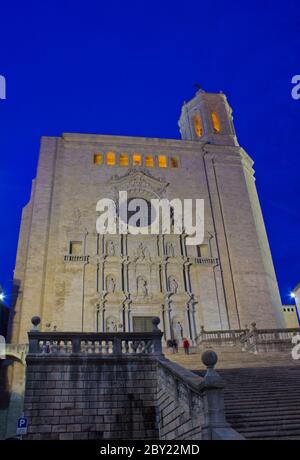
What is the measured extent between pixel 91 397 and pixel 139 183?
19.4 metres

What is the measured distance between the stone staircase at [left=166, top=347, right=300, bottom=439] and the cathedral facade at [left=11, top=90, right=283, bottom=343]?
9322mm

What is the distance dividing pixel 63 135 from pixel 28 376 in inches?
901

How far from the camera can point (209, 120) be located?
117ft

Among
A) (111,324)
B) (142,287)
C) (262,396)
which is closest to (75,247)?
(142,287)

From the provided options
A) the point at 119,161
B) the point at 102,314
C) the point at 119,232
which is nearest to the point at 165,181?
the point at 119,161

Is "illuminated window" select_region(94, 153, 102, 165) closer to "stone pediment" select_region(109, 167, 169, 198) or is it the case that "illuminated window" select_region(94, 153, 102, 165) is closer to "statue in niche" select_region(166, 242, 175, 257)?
"stone pediment" select_region(109, 167, 169, 198)

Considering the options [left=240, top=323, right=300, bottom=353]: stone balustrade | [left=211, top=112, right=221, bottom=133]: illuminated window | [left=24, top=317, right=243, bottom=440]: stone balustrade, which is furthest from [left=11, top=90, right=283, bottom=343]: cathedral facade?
[left=24, top=317, right=243, bottom=440]: stone balustrade

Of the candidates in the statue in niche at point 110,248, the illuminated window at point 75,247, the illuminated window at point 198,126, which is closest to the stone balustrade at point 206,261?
the statue in niche at point 110,248

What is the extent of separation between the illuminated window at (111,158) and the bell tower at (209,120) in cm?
886

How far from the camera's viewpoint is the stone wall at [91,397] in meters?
11.2

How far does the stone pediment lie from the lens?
28.8 m

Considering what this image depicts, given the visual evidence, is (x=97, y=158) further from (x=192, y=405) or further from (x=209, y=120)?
(x=192, y=405)

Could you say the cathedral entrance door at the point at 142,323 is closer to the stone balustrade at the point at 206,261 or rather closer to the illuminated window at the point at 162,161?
the stone balustrade at the point at 206,261

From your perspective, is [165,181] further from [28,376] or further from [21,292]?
[28,376]
